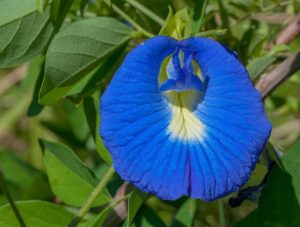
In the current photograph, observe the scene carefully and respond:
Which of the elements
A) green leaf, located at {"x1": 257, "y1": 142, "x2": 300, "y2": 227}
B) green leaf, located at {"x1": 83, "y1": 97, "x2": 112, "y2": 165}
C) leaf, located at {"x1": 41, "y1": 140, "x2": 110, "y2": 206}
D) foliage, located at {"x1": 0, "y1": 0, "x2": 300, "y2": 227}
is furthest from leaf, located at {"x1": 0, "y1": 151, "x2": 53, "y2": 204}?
green leaf, located at {"x1": 257, "y1": 142, "x2": 300, "y2": 227}

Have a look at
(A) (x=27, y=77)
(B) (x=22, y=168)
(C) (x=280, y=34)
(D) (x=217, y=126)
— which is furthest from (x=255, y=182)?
(B) (x=22, y=168)

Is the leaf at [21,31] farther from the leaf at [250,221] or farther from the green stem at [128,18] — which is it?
the leaf at [250,221]

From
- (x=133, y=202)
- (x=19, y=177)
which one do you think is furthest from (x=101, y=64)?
(x=19, y=177)

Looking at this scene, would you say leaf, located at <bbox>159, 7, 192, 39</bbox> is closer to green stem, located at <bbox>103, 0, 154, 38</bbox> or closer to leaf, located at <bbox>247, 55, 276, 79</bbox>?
green stem, located at <bbox>103, 0, 154, 38</bbox>

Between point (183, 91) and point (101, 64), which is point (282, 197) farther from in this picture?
point (101, 64)

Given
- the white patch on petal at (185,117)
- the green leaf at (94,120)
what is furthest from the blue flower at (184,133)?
the green leaf at (94,120)

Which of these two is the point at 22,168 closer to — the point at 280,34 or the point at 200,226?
the point at 200,226
